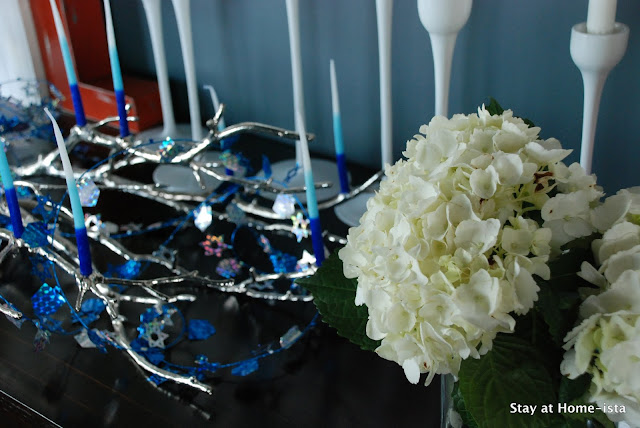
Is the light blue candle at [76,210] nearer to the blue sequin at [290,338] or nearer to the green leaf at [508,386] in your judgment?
the blue sequin at [290,338]

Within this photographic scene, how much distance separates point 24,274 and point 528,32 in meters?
0.60

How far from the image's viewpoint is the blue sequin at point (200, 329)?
691 mm

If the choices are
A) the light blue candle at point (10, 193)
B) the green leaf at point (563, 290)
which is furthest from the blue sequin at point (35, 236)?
the green leaf at point (563, 290)

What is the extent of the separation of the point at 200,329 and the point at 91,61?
614mm

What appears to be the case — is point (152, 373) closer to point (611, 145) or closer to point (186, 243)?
point (186, 243)

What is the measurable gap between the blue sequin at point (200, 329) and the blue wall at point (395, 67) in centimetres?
38

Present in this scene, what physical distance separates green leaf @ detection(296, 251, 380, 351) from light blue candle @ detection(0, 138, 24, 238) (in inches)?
13.4

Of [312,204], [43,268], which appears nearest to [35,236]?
[43,268]

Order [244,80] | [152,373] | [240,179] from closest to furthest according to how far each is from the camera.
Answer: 1. [152,373]
2. [240,179]
3. [244,80]

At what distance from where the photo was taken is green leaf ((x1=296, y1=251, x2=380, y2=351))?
0.42 meters

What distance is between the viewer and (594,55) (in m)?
0.63

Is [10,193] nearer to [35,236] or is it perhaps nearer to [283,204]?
[35,236]

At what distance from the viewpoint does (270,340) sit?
2.26 ft

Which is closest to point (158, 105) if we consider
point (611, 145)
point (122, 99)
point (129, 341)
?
point (122, 99)
